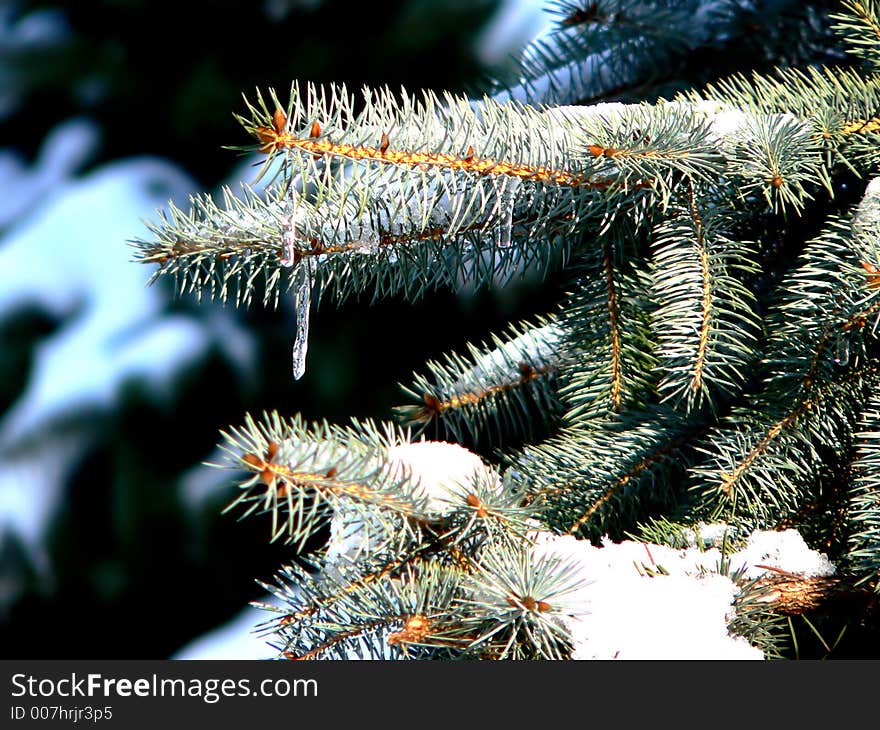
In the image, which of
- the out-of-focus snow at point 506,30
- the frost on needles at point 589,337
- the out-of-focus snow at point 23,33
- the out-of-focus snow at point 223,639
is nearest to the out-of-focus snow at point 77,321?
the out-of-focus snow at point 23,33

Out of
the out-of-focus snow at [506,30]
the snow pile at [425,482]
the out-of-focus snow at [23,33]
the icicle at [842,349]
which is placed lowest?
the snow pile at [425,482]

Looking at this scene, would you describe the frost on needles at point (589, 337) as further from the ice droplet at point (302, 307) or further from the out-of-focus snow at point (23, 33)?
the out-of-focus snow at point (23, 33)

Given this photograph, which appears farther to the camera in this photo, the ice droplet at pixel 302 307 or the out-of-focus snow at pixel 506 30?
the out-of-focus snow at pixel 506 30

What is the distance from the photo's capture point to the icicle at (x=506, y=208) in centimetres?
40

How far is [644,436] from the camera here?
46 centimetres

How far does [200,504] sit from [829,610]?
0.90m

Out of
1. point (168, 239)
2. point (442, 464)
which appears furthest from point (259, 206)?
point (442, 464)

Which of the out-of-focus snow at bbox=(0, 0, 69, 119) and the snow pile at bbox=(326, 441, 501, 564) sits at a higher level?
the out-of-focus snow at bbox=(0, 0, 69, 119)

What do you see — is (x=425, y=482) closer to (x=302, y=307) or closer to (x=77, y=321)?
(x=302, y=307)

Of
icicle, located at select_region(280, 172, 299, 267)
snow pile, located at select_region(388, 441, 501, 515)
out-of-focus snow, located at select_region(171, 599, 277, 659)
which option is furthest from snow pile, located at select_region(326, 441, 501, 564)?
out-of-focus snow, located at select_region(171, 599, 277, 659)

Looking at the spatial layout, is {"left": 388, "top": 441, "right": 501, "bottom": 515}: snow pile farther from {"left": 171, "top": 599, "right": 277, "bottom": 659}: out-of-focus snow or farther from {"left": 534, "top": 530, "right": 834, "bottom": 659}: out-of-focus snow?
{"left": 171, "top": 599, "right": 277, "bottom": 659}: out-of-focus snow

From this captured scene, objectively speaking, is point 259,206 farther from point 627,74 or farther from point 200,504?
point 200,504

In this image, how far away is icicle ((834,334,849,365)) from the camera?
1.26 feet

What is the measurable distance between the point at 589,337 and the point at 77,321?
915 millimetres
